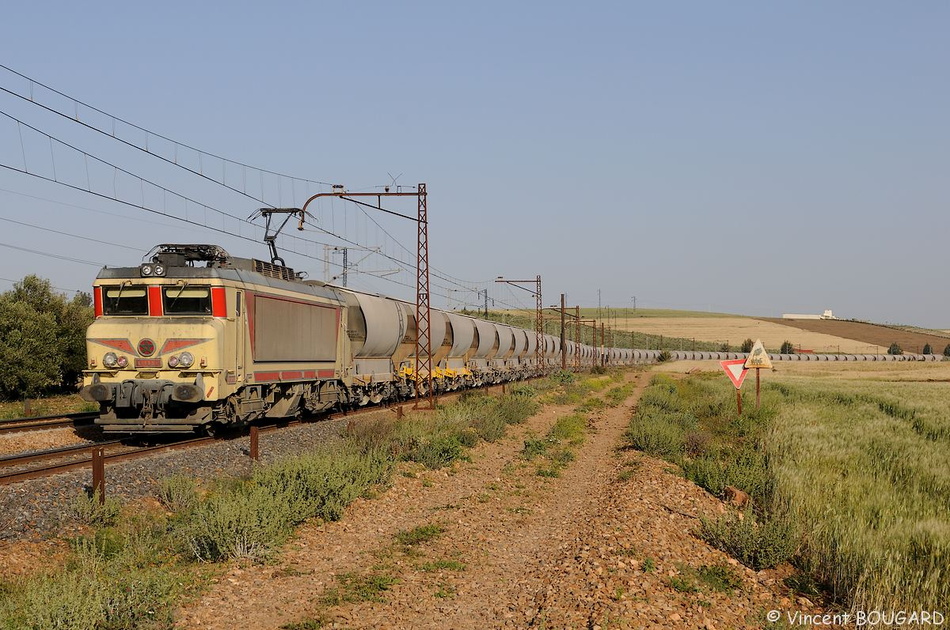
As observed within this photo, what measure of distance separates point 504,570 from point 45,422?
54.7 ft

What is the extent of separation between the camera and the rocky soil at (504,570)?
7.62 meters

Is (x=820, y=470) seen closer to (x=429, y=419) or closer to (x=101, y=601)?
(x=429, y=419)

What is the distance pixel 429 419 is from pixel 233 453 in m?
7.58

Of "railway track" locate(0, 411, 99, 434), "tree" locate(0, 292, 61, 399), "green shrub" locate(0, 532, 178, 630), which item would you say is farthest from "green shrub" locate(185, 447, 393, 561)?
"tree" locate(0, 292, 61, 399)

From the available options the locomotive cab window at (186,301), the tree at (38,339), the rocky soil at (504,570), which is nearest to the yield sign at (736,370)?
the rocky soil at (504,570)

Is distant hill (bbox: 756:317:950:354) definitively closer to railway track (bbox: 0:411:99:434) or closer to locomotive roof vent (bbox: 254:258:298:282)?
locomotive roof vent (bbox: 254:258:298:282)

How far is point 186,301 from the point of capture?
16922 mm

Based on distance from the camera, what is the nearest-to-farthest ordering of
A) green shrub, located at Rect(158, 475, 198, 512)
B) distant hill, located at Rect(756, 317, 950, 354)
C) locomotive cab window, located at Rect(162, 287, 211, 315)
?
1. green shrub, located at Rect(158, 475, 198, 512)
2. locomotive cab window, located at Rect(162, 287, 211, 315)
3. distant hill, located at Rect(756, 317, 950, 354)

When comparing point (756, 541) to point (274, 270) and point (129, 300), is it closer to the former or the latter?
point (129, 300)

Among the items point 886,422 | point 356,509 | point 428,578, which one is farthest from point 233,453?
point 886,422

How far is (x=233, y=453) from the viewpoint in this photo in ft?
51.5

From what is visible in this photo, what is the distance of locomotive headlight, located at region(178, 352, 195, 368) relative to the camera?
1631 centimetres

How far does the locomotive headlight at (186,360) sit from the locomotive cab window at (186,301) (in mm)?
1032

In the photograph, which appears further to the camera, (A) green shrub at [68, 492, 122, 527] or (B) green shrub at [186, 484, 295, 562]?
(A) green shrub at [68, 492, 122, 527]
